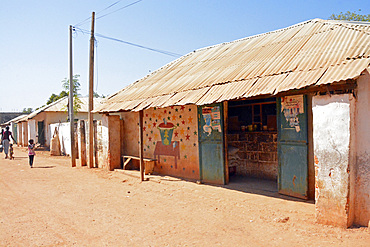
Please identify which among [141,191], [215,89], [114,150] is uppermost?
[215,89]

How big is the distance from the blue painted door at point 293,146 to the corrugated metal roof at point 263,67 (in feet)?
2.58

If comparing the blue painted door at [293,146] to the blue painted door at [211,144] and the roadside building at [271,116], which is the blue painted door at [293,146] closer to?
the roadside building at [271,116]

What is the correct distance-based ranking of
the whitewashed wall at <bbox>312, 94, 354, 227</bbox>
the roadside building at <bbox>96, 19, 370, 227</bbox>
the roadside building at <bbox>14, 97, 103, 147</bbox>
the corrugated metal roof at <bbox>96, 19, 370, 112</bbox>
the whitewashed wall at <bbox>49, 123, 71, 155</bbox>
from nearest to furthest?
the whitewashed wall at <bbox>312, 94, 354, 227</bbox>
the roadside building at <bbox>96, 19, 370, 227</bbox>
the corrugated metal roof at <bbox>96, 19, 370, 112</bbox>
the whitewashed wall at <bbox>49, 123, 71, 155</bbox>
the roadside building at <bbox>14, 97, 103, 147</bbox>

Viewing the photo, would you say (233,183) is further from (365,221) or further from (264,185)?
(365,221)

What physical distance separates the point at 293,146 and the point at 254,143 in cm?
269

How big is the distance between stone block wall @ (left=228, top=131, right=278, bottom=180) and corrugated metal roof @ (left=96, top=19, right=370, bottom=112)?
2234 mm

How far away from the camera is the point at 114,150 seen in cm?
1210

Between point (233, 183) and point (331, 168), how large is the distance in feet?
12.6

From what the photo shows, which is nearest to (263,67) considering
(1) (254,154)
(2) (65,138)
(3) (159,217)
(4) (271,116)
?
(4) (271,116)

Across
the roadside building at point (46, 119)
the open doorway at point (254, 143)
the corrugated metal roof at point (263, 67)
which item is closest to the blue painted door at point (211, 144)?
the open doorway at point (254, 143)

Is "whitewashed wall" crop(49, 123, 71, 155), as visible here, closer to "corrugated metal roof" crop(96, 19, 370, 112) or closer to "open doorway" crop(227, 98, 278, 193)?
"corrugated metal roof" crop(96, 19, 370, 112)

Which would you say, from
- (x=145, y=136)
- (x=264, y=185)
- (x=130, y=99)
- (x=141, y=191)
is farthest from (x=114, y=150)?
(x=264, y=185)

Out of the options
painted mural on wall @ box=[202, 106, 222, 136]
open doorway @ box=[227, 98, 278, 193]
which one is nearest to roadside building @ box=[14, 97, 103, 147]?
open doorway @ box=[227, 98, 278, 193]

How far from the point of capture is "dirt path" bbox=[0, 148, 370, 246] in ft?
15.2
